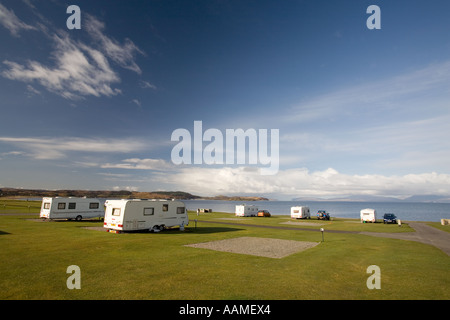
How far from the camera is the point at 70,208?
1363 inches

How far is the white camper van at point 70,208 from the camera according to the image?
33.1m

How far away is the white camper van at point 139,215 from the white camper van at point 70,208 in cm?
1262

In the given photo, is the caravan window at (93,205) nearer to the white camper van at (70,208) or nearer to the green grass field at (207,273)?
the white camper van at (70,208)

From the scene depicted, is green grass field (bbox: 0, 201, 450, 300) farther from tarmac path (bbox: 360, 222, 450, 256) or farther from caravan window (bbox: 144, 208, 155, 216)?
caravan window (bbox: 144, 208, 155, 216)

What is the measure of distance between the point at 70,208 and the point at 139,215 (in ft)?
53.0

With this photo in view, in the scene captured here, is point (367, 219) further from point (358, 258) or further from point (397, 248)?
point (358, 258)

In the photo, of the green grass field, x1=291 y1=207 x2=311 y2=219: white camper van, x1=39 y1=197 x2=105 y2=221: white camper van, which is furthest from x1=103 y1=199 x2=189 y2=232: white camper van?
x1=291 y1=207 x2=311 y2=219: white camper van

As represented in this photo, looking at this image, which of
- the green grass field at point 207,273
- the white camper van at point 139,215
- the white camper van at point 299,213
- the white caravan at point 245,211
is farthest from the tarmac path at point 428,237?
the white caravan at point 245,211

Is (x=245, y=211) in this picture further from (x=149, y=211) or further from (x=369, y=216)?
(x=149, y=211)

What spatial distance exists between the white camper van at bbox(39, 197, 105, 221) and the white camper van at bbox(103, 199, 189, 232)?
Answer: 41.4 feet

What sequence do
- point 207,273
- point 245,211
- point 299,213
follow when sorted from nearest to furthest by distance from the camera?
point 207,273
point 299,213
point 245,211

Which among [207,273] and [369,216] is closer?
[207,273]

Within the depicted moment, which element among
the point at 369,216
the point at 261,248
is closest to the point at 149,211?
the point at 261,248
